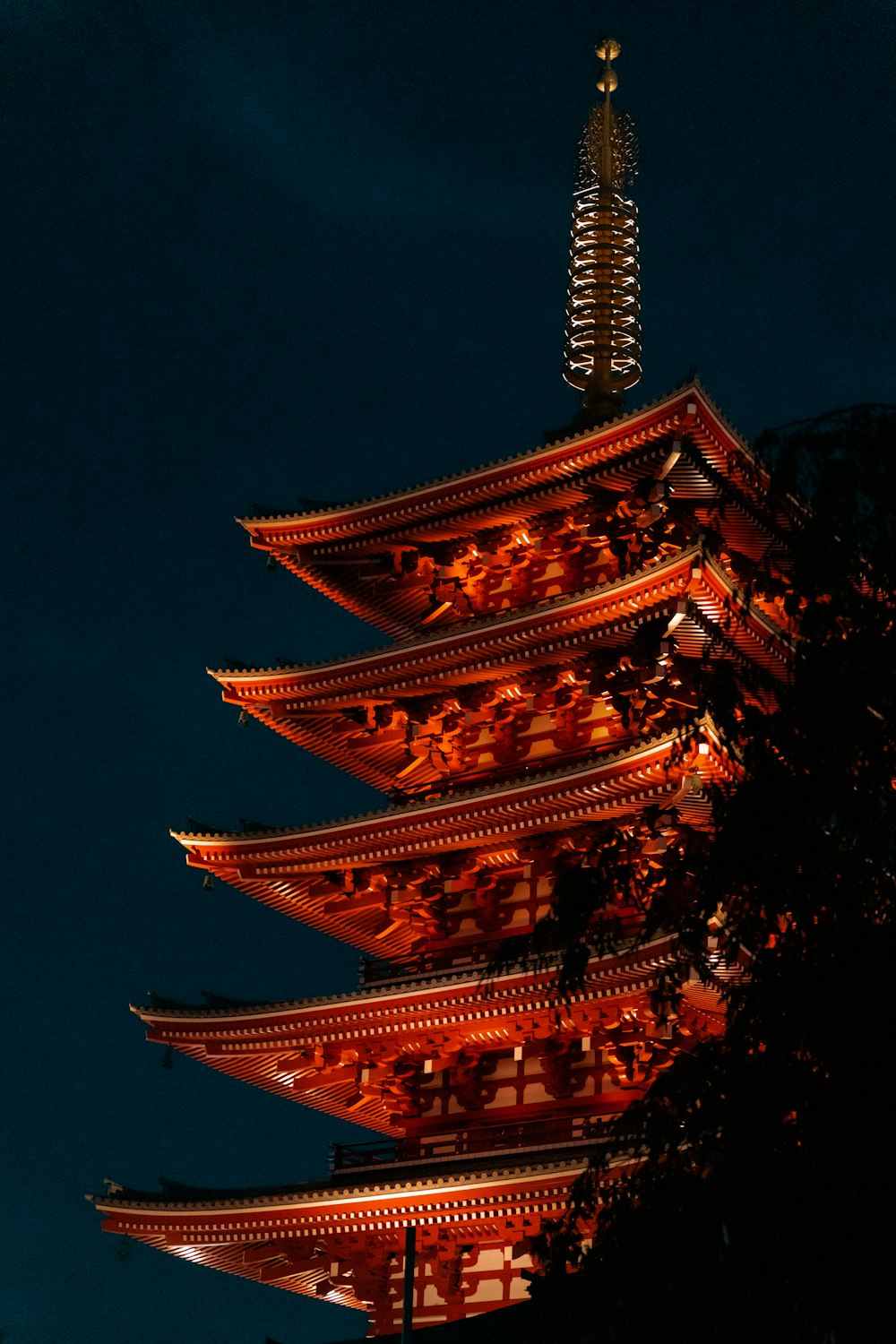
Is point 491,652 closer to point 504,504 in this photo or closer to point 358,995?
point 504,504

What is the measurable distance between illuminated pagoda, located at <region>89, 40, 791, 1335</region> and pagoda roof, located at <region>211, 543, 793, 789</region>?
5cm

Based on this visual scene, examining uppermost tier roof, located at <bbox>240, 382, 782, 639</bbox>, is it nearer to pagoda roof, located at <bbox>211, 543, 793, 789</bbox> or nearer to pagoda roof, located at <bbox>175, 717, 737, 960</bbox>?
pagoda roof, located at <bbox>211, 543, 793, 789</bbox>

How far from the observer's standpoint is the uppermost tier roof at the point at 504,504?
24.2 m

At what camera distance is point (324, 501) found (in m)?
29.1

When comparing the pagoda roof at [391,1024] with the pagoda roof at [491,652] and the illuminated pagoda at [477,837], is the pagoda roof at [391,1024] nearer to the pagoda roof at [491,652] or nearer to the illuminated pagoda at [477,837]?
the illuminated pagoda at [477,837]

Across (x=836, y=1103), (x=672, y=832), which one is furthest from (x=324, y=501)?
(x=836, y=1103)

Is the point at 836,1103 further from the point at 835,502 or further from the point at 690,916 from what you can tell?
the point at 835,502

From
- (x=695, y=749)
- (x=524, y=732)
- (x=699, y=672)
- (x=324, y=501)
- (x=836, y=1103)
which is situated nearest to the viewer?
(x=836, y=1103)

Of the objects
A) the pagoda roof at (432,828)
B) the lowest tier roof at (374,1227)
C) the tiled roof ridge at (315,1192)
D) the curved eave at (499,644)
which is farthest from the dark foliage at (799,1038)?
the curved eave at (499,644)

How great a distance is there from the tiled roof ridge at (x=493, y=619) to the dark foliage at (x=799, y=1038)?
915cm

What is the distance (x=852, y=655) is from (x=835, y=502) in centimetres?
124

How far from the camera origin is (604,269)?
30.5 meters

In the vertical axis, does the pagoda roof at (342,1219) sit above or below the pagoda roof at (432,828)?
below

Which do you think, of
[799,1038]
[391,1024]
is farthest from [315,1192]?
[799,1038]
